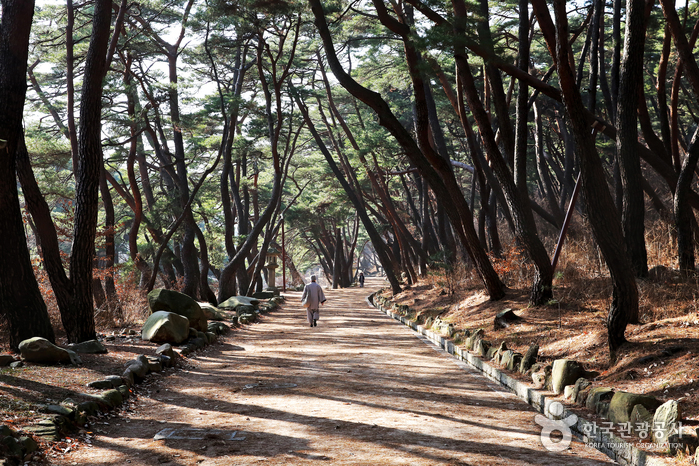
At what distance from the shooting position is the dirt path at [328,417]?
457 cm

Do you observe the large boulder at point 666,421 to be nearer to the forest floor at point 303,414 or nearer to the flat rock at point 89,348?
the forest floor at point 303,414

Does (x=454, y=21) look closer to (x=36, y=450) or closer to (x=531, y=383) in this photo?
(x=531, y=383)

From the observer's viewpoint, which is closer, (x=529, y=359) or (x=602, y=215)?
(x=602, y=215)

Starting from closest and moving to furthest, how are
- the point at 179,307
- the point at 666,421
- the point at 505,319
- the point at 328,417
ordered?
the point at 666,421, the point at 328,417, the point at 505,319, the point at 179,307

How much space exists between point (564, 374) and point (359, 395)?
2271mm

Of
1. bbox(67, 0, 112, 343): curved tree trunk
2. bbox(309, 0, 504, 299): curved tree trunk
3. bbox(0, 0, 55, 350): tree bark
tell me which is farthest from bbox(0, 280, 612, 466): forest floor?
bbox(309, 0, 504, 299): curved tree trunk

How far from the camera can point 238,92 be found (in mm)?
20734

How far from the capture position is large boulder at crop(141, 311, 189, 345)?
1027cm

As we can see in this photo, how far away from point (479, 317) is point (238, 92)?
12958 mm

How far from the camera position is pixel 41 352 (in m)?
7.41

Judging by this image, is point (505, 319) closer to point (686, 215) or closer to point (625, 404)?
point (686, 215)

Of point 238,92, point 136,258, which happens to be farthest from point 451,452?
point 238,92

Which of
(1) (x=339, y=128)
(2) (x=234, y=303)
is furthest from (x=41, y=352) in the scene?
(1) (x=339, y=128)

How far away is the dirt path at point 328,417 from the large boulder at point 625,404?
→ 0.43 metres
